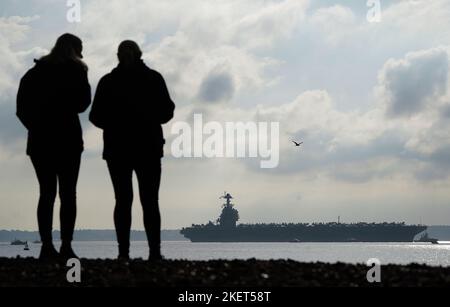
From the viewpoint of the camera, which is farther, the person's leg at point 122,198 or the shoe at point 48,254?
the person's leg at point 122,198

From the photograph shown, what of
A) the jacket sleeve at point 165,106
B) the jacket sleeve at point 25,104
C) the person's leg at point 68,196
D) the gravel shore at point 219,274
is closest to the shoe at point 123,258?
the gravel shore at point 219,274

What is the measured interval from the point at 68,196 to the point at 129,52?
Answer: 2.28 meters

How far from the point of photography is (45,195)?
12617 mm

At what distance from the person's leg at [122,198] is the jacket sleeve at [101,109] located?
58 centimetres

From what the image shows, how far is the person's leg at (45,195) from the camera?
12.6 m

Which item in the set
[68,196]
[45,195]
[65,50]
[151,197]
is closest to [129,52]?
[65,50]

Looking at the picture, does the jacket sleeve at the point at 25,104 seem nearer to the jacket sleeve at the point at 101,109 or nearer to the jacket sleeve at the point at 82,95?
→ the jacket sleeve at the point at 82,95

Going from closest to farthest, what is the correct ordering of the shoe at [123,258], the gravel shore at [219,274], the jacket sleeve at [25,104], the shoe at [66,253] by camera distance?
1. the gravel shore at [219,274]
2. the shoe at [123,258]
3. the shoe at [66,253]
4. the jacket sleeve at [25,104]

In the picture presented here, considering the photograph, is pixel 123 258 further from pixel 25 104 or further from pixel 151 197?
pixel 25 104

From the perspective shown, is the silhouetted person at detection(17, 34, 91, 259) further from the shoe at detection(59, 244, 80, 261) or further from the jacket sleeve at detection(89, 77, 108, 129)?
the jacket sleeve at detection(89, 77, 108, 129)

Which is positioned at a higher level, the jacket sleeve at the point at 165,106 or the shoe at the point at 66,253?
the jacket sleeve at the point at 165,106
